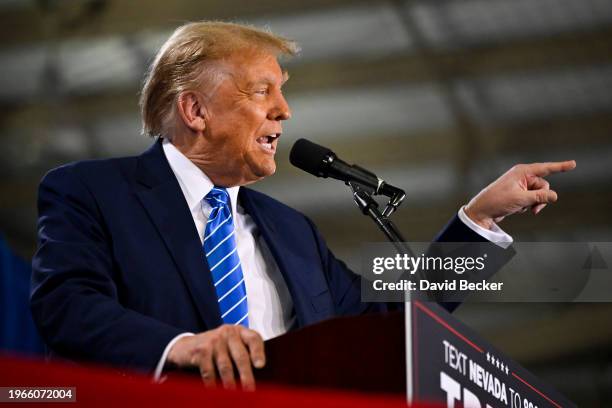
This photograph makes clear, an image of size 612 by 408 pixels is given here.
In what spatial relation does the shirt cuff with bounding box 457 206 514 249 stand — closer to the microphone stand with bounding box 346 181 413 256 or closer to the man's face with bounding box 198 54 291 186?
the microphone stand with bounding box 346 181 413 256

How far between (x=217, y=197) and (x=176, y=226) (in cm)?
20

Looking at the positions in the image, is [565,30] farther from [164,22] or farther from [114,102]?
[114,102]

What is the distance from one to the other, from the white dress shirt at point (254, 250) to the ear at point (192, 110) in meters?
0.07

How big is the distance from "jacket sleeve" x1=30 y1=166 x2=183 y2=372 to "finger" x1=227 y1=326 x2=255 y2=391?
16cm

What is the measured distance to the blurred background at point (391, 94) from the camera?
3.63 metres

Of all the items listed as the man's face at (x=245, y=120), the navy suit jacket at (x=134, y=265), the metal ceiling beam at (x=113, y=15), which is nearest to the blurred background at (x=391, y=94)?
the metal ceiling beam at (x=113, y=15)

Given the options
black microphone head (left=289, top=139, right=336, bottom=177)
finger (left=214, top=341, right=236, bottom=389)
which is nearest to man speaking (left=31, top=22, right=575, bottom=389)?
A: finger (left=214, top=341, right=236, bottom=389)

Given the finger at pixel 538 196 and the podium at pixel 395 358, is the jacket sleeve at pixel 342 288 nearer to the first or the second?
the finger at pixel 538 196

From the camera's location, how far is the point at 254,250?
2086mm

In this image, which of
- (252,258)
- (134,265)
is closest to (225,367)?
(134,265)

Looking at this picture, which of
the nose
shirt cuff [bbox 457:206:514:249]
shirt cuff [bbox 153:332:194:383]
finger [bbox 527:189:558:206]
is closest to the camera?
shirt cuff [bbox 153:332:194:383]

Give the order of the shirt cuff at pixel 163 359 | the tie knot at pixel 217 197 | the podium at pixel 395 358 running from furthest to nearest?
1. the tie knot at pixel 217 197
2. the shirt cuff at pixel 163 359
3. the podium at pixel 395 358

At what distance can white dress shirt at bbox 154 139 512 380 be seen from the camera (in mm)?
1965

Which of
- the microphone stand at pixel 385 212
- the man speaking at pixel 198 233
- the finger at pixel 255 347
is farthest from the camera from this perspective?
the microphone stand at pixel 385 212
